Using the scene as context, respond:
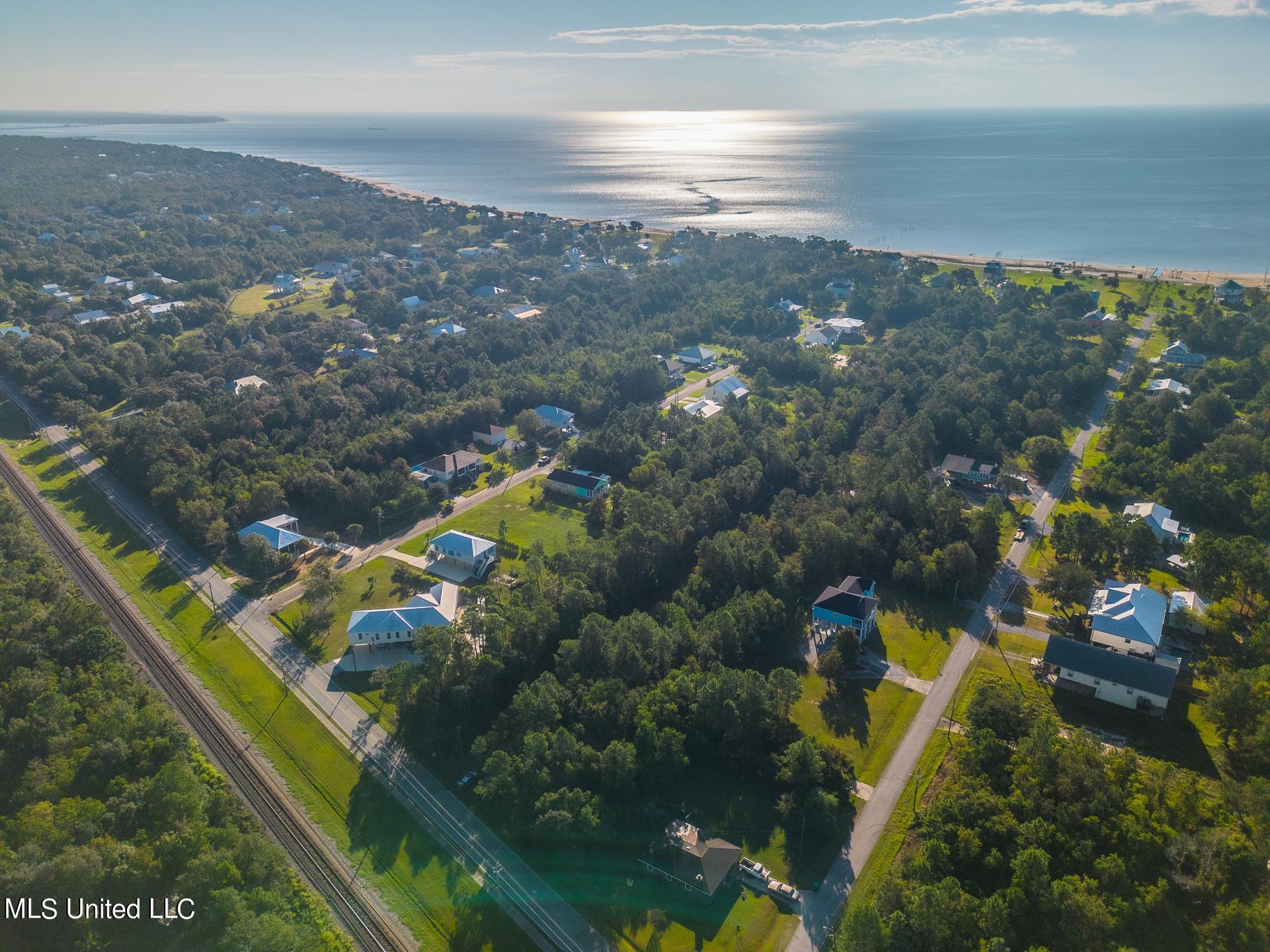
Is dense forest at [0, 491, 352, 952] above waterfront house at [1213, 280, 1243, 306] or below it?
below

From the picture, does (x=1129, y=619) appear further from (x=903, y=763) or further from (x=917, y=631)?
(x=903, y=763)

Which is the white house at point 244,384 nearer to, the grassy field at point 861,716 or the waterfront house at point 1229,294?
the grassy field at point 861,716

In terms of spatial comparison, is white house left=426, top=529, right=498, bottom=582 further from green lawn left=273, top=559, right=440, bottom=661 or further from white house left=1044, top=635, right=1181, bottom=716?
white house left=1044, top=635, right=1181, bottom=716

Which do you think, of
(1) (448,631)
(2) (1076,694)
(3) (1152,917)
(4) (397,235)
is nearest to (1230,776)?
(2) (1076,694)

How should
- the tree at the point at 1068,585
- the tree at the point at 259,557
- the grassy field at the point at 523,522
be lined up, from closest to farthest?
1. the tree at the point at 1068,585
2. the tree at the point at 259,557
3. the grassy field at the point at 523,522

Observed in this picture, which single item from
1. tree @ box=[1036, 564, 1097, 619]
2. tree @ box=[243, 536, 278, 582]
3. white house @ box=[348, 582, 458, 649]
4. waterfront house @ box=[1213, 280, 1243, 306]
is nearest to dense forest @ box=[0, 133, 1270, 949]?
white house @ box=[348, 582, 458, 649]

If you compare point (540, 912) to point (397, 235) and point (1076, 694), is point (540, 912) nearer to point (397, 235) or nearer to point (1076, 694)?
point (1076, 694)

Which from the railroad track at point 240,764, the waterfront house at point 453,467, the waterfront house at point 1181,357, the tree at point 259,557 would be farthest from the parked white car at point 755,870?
the waterfront house at point 1181,357
